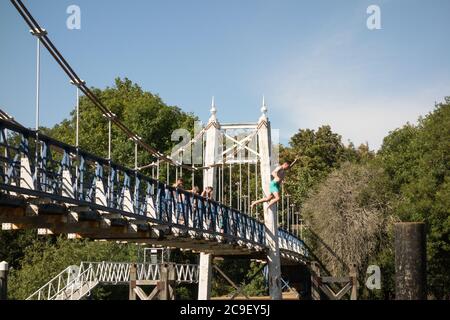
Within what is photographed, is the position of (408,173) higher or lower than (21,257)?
higher

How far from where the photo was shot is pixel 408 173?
45.2 metres

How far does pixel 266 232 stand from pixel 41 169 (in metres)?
19.0

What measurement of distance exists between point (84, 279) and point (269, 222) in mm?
9110

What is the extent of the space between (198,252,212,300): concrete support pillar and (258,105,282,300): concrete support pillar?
7.24 ft

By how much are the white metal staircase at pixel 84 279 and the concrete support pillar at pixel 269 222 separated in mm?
4882

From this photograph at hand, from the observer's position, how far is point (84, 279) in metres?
36.8

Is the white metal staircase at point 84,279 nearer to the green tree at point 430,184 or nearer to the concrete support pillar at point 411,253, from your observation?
the green tree at point 430,184

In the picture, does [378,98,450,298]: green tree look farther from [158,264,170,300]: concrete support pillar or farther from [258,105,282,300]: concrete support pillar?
Result: [158,264,170,300]: concrete support pillar

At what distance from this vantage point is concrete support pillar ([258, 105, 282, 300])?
31.2 metres

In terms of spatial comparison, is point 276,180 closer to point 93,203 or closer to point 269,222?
point 93,203

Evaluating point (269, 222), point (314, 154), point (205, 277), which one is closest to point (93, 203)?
point (205, 277)

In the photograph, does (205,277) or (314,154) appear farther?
(314,154)
